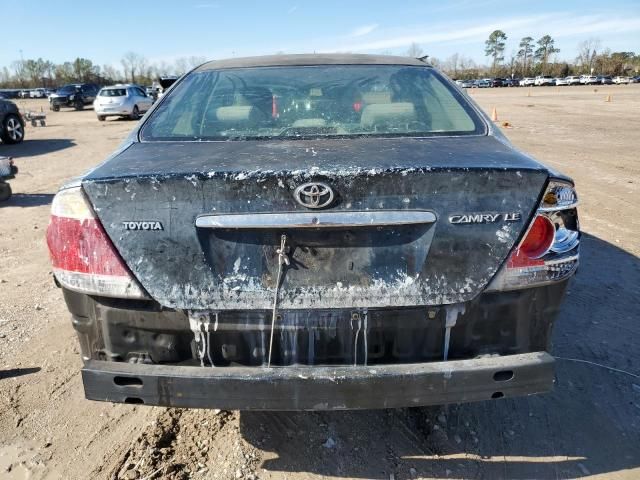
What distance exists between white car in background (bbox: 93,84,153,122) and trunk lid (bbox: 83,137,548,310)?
25.2 meters

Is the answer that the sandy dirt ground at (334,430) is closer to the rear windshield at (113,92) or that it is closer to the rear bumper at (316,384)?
the rear bumper at (316,384)

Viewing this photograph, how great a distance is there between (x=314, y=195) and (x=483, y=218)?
65 cm

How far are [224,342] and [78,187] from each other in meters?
0.83

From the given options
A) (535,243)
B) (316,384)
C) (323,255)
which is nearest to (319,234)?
(323,255)

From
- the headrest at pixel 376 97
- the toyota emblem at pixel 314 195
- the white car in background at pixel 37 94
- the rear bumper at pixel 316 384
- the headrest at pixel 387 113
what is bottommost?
the white car in background at pixel 37 94

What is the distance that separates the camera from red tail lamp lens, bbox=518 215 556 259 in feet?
6.70

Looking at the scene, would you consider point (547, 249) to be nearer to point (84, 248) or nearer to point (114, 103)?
point (84, 248)

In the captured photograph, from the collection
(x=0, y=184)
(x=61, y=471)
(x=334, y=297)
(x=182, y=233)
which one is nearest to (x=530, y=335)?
(x=334, y=297)

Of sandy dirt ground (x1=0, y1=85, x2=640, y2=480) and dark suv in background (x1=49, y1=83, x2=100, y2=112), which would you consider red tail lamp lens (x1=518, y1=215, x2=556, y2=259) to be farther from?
dark suv in background (x1=49, y1=83, x2=100, y2=112)

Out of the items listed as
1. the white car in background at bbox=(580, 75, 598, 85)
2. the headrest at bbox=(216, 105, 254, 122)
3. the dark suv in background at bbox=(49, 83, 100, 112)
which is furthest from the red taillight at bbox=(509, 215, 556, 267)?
the white car in background at bbox=(580, 75, 598, 85)

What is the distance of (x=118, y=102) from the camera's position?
25562 mm

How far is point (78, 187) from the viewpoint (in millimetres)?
2037

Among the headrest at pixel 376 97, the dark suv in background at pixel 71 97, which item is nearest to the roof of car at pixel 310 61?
the headrest at pixel 376 97

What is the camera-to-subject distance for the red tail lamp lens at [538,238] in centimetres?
204
